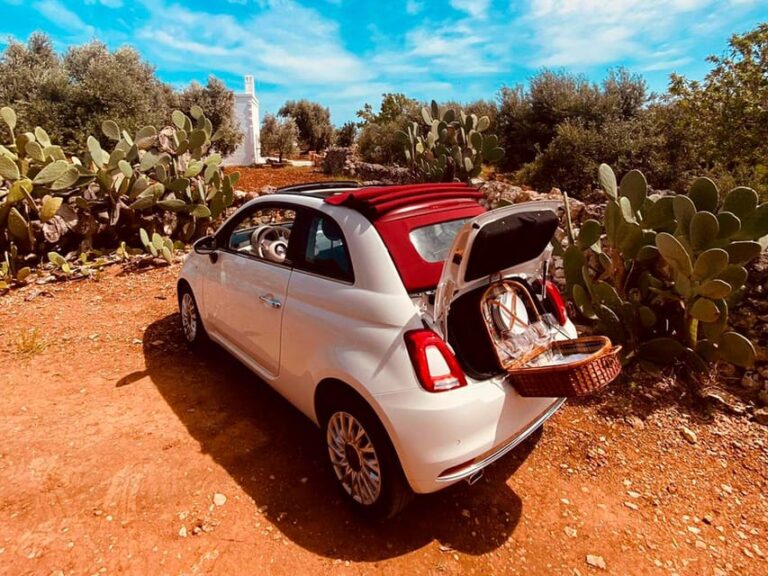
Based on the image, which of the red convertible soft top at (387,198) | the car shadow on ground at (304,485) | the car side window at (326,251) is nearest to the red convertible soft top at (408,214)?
the red convertible soft top at (387,198)

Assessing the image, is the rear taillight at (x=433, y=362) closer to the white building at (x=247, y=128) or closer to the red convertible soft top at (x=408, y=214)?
the red convertible soft top at (x=408, y=214)

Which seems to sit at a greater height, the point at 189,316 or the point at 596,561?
the point at 189,316

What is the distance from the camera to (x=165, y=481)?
9.16 feet

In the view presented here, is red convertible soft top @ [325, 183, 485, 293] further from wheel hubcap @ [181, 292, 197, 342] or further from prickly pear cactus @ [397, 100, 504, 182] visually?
prickly pear cactus @ [397, 100, 504, 182]

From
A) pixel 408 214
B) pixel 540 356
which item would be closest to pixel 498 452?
pixel 540 356

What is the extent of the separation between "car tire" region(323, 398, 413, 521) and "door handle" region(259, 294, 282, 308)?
787mm

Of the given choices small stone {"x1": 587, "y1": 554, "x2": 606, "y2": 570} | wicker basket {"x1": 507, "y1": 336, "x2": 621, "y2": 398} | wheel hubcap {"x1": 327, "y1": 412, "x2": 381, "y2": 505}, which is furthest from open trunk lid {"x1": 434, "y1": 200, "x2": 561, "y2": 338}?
small stone {"x1": 587, "y1": 554, "x2": 606, "y2": 570}

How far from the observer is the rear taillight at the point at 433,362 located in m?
2.10

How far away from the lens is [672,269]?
11.6 feet

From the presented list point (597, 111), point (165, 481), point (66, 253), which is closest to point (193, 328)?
point (165, 481)

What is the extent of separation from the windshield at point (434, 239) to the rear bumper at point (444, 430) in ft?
2.41

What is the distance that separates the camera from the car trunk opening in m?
2.15

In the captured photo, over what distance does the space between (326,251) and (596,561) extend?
2211 mm

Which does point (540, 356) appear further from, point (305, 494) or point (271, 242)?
point (271, 242)
